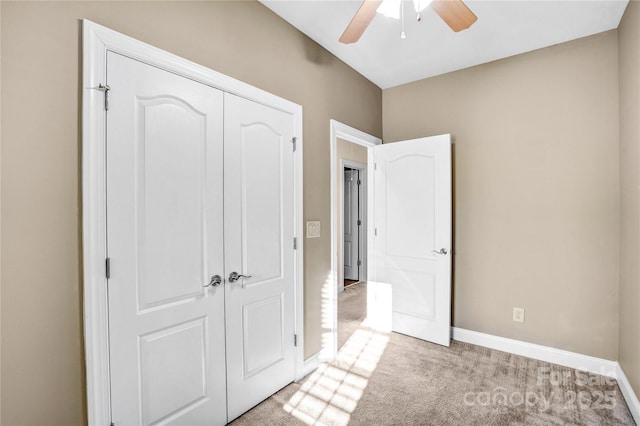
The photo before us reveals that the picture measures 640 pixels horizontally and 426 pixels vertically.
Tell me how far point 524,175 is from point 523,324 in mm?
1362

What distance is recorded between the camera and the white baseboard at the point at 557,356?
2.18 metres

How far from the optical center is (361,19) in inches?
69.7

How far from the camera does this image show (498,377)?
2.46m

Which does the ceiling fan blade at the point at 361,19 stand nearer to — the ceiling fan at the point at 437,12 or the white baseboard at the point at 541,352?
the ceiling fan at the point at 437,12

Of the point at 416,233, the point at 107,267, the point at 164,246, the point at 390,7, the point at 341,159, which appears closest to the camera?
the point at 107,267

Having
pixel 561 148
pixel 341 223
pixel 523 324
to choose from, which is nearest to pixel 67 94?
pixel 561 148

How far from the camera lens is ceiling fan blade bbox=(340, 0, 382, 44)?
5.46ft

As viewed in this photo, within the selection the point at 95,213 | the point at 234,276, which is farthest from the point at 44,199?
the point at 234,276

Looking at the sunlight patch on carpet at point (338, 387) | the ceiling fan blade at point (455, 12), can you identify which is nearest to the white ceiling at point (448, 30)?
the ceiling fan blade at point (455, 12)

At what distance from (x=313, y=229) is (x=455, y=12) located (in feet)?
5.57

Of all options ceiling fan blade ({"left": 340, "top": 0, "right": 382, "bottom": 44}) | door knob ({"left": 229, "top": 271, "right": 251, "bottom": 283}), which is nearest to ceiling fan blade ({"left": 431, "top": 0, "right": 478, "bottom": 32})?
ceiling fan blade ({"left": 340, "top": 0, "right": 382, "bottom": 44})

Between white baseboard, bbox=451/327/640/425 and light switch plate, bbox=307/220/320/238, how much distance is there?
1834 mm

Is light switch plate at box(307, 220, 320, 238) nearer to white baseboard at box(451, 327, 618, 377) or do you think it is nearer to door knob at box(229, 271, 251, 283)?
door knob at box(229, 271, 251, 283)

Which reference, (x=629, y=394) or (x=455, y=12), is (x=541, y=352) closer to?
(x=629, y=394)
